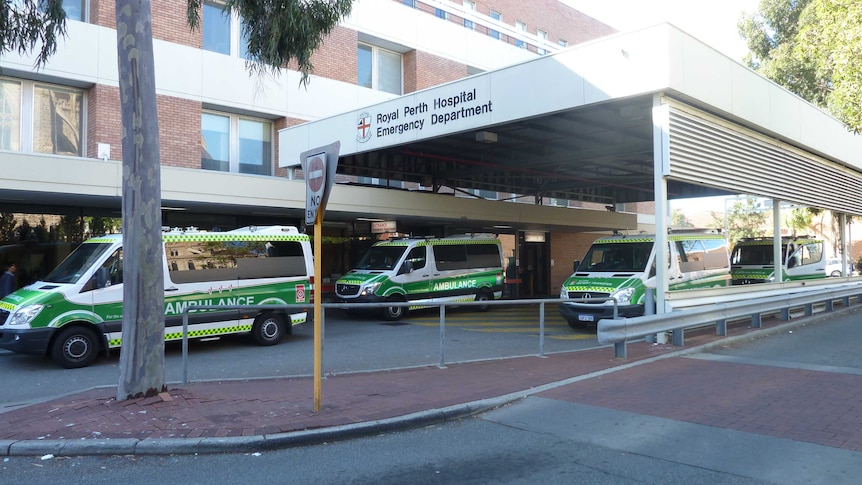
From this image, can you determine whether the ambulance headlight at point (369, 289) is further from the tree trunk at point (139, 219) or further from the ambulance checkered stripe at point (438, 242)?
the tree trunk at point (139, 219)

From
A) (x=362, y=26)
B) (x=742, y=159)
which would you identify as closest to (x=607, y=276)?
(x=742, y=159)

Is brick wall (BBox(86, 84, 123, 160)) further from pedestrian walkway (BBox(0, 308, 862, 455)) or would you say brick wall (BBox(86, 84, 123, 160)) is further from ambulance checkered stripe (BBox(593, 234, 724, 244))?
ambulance checkered stripe (BBox(593, 234, 724, 244))

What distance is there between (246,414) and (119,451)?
1.30 meters

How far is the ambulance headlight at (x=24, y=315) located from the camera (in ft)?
32.8

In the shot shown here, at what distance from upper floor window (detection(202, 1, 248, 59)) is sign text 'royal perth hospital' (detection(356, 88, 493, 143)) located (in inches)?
202

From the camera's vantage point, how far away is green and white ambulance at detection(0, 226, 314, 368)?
33.4 ft

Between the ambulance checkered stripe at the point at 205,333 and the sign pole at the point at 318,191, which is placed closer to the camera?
the sign pole at the point at 318,191

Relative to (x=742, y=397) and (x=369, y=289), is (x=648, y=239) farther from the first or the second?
(x=742, y=397)

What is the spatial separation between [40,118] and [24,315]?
24.5 ft

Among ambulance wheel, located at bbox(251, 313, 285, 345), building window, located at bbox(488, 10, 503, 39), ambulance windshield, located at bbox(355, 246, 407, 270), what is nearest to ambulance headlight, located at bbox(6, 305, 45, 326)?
ambulance wheel, located at bbox(251, 313, 285, 345)

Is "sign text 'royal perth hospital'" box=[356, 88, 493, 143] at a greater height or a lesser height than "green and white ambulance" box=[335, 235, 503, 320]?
greater

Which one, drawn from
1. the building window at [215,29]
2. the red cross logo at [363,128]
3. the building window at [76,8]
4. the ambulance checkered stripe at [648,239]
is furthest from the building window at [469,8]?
the building window at [76,8]

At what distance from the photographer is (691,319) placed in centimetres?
1072

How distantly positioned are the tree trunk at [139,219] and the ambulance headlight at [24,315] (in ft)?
13.9
